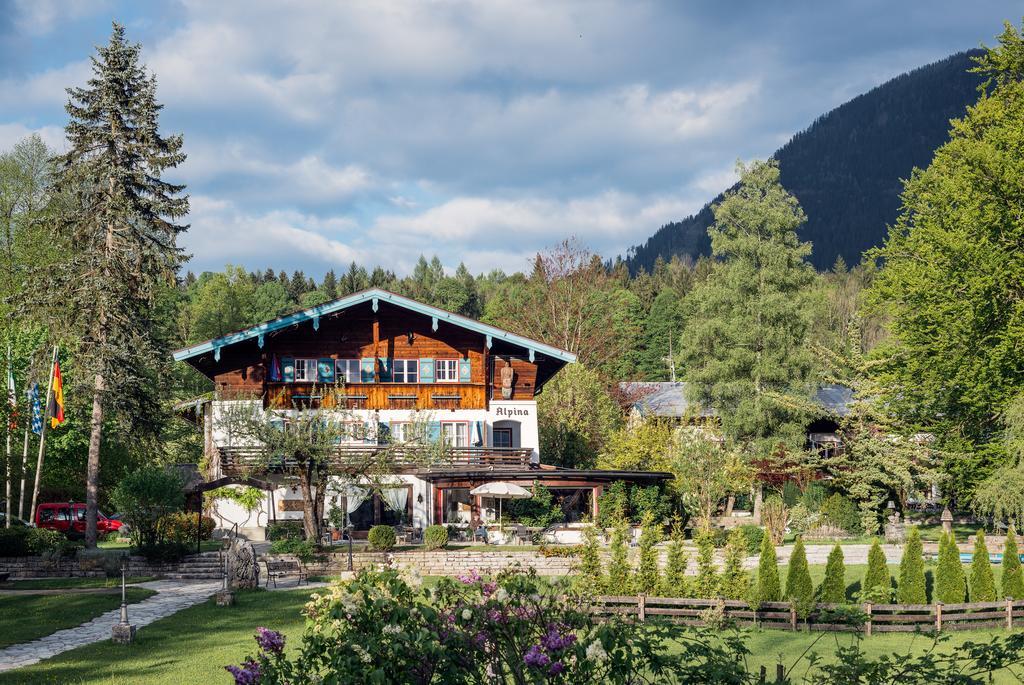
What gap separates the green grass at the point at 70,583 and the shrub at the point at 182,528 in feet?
7.33

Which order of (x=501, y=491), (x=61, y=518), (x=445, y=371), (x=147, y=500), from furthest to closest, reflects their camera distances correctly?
(x=445, y=371) < (x=61, y=518) < (x=501, y=491) < (x=147, y=500)

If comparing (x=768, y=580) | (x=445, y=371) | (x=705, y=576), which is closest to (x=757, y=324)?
(x=445, y=371)

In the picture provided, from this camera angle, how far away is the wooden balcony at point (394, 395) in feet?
130

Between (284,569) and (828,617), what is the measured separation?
15618 millimetres

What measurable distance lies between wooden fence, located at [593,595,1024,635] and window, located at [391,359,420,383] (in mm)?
20248

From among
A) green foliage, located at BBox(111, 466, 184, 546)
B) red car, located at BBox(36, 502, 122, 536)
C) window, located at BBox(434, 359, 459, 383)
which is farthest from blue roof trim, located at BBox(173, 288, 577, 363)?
green foliage, located at BBox(111, 466, 184, 546)

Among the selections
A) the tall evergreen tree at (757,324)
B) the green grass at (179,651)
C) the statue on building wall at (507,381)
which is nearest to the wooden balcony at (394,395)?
the statue on building wall at (507,381)

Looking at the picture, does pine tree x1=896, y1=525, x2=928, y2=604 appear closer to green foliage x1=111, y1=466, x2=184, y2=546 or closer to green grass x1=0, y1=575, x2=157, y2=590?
green grass x1=0, y1=575, x2=157, y2=590

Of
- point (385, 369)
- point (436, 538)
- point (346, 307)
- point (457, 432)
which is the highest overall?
point (346, 307)

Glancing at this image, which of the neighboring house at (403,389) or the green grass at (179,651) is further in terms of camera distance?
the neighboring house at (403,389)

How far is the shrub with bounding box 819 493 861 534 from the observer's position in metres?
39.0

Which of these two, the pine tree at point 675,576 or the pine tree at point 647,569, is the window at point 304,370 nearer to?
the pine tree at point 647,569

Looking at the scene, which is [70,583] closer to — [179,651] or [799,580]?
[179,651]

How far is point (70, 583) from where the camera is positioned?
27.8 m
